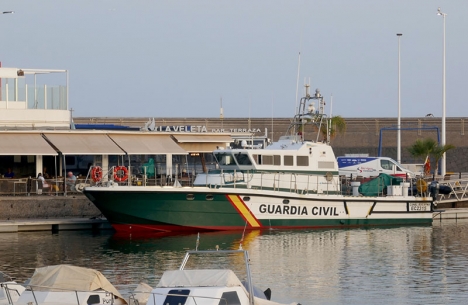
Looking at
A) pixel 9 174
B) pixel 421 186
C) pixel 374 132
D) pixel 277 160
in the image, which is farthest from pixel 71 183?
pixel 374 132

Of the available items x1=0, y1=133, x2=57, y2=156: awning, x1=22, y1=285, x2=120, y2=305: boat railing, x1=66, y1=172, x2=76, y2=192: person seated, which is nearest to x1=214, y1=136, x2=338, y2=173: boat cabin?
x1=66, y1=172, x2=76, y2=192: person seated

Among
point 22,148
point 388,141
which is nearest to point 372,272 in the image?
point 22,148

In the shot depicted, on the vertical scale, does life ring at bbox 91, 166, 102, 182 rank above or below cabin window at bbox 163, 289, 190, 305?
above

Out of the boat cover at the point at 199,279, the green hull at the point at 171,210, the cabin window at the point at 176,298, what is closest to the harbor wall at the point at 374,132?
the green hull at the point at 171,210

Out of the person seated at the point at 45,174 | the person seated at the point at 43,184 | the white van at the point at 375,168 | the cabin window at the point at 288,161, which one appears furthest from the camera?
the white van at the point at 375,168

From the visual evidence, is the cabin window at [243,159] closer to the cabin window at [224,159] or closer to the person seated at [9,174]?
the cabin window at [224,159]

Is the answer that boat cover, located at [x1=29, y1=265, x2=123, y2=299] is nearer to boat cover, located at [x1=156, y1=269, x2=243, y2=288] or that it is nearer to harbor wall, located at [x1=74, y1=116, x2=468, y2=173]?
boat cover, located at [x1=156, y1=269, x2=243, y2=288]

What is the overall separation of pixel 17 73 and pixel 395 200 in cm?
1671

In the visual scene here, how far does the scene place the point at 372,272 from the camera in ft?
89.4

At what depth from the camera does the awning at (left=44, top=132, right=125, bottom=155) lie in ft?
129

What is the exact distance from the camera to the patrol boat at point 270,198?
35.4 metres

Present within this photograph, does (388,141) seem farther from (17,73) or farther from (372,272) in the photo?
(372,272)

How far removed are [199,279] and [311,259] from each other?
11312 millimetres

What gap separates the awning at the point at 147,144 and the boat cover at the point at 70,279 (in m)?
21.0
